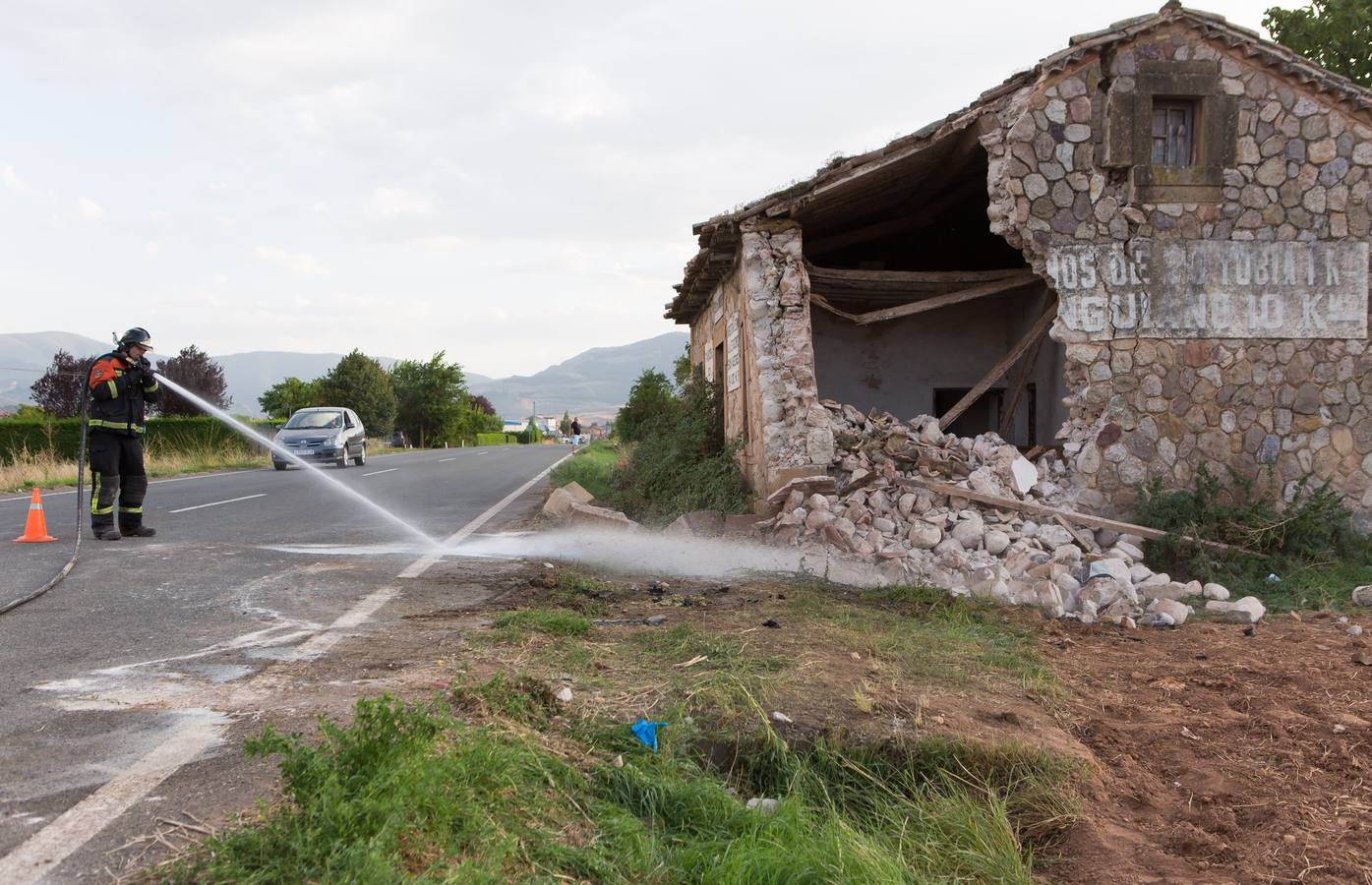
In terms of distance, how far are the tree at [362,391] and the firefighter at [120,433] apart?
44672 mm

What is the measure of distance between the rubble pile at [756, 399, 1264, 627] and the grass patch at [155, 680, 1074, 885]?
404 cm

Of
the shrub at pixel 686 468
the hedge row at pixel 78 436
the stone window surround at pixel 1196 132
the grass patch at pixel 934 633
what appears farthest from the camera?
the hedge row at pixel 78 436

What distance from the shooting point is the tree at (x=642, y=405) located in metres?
21.5

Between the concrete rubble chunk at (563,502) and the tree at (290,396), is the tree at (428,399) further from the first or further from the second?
the concrete rubble chunk at (563,502)

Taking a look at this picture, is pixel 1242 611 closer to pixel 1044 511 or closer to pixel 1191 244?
pixel 1044 511

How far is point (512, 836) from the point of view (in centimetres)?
304

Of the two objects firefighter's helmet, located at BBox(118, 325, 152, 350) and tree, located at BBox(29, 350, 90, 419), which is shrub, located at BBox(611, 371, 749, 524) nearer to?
firefighter's helmet, located at BBox(118, 325, 152, 350)

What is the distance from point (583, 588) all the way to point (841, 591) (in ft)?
7.19

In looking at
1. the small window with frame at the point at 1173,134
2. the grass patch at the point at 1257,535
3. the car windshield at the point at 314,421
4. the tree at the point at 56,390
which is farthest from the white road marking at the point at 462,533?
the tree at the point at 56,390

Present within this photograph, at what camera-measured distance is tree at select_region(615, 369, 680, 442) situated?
2147 centimetres

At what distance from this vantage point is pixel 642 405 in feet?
73.8

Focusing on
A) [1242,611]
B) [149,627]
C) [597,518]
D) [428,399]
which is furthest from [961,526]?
[428,399]

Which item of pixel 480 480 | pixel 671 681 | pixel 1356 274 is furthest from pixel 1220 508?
pixel 480 480

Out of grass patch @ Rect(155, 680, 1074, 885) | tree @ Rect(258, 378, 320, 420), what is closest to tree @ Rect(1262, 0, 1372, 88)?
grass patch @ Rect(155, 680, 1074, 885)
